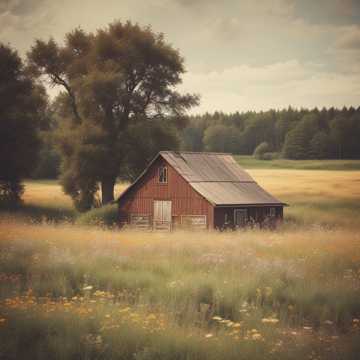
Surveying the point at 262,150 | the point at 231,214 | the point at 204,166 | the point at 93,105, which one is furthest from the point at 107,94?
the point at 262,150

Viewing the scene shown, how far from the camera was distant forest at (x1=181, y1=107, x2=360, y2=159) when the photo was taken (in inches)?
2719

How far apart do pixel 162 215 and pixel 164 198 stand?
1.19 m

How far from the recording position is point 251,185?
38562mm

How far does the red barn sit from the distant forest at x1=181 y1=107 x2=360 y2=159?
25253 mm

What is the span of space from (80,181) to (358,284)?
30.8m

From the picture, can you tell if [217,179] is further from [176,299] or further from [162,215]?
[176,299]

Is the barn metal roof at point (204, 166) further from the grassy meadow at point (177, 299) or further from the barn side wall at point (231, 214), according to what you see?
the grassy meadow at point (177, 299)

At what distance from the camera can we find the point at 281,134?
9700 cm

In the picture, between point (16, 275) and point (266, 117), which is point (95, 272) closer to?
point (16, 275)

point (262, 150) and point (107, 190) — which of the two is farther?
point (262, 150)

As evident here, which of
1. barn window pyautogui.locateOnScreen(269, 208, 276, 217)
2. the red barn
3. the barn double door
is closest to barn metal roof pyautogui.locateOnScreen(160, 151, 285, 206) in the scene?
the red barn

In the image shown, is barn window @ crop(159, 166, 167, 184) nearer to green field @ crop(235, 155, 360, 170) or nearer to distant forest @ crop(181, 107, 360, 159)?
distant forest @ crop(181, 107, 360, 159)

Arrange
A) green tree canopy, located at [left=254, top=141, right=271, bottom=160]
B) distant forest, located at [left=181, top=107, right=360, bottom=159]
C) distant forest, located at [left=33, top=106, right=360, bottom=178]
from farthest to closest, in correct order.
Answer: green tree canopy, located at [left=254, top=141, right=271, bottom=160]
distant forest, located at [left=181, top=107, right=360, bottom=159]
distant forest, located at [left=33, top=106, right=360, bottom=178]

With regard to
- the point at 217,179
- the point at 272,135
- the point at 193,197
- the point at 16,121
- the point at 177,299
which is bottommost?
the point at 177,299
